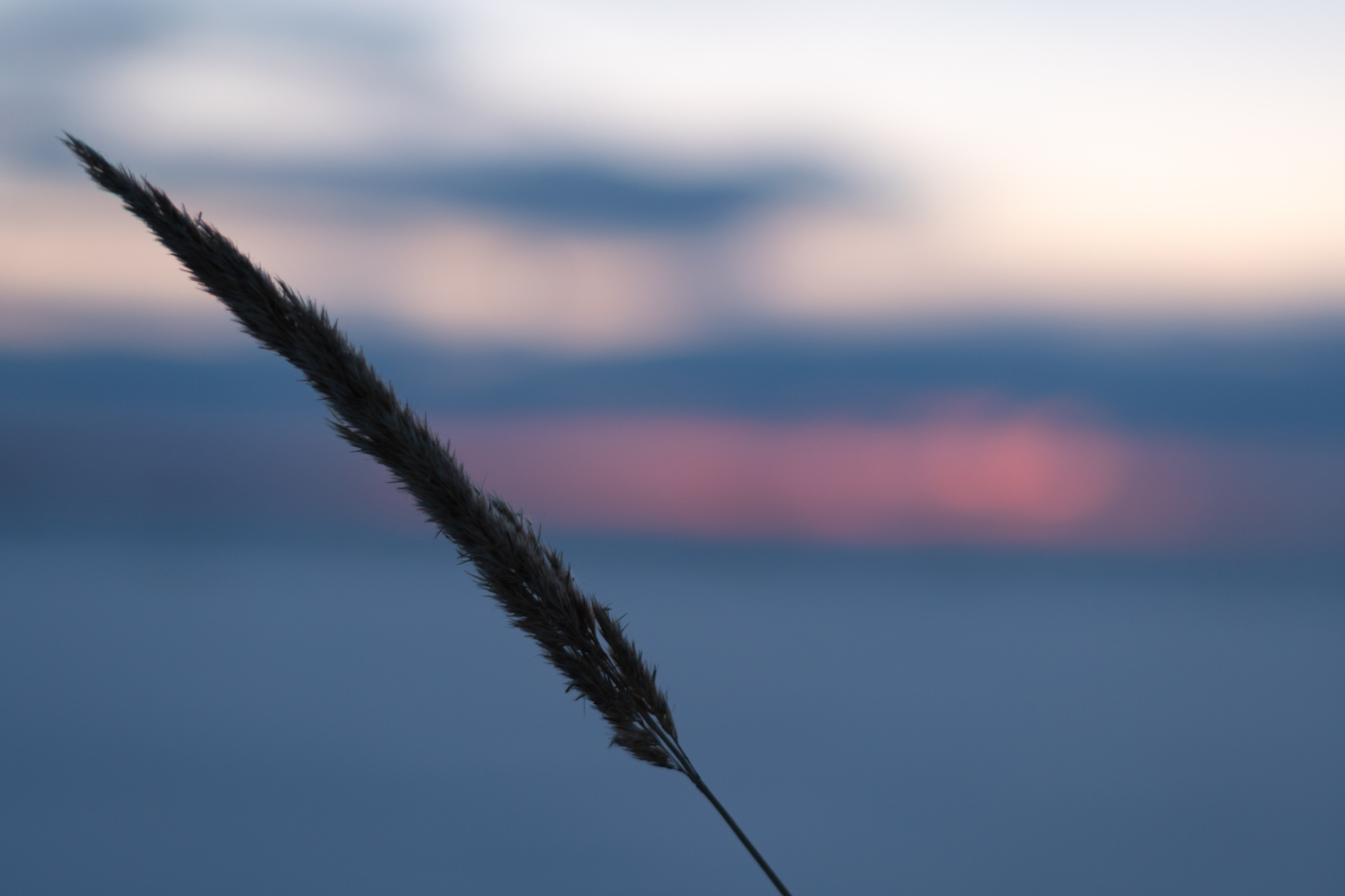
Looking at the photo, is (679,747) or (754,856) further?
(679,747)

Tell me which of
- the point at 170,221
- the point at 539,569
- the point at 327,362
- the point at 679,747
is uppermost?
the point at 170,221

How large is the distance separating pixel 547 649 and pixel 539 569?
0.12 meters

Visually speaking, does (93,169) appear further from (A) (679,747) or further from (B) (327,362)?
(A) (679,747)

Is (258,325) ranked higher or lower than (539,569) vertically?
higher

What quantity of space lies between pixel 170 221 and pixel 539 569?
676 millimetres

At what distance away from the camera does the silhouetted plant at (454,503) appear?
121 centimetres

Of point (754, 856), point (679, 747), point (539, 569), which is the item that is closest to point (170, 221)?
point (539, 569)

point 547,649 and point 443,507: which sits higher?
point 443,507

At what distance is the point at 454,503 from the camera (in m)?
1.29

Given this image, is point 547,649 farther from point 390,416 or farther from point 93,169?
point 93,169

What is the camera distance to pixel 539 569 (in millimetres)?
1296

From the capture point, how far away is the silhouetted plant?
1.21 meters

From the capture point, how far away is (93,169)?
3.69 feet

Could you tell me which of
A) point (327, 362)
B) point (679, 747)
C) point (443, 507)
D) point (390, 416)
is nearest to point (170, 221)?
point (327, 362)
